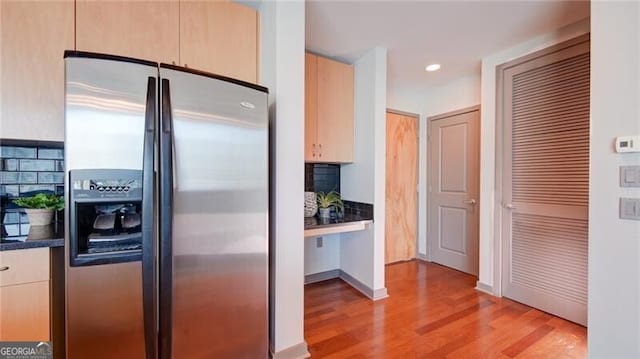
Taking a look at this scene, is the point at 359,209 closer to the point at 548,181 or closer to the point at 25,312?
the point at 548,181

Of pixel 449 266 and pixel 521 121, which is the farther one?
pixel 449 266

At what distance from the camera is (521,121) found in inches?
103

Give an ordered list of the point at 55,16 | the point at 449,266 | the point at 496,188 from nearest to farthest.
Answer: the point at 55,16
the point at 496,188
the point at 449,266

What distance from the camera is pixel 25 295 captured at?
1.22 metres

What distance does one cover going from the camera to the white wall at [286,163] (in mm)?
1752

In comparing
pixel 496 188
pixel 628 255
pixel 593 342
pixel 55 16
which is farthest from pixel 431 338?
pixel 55 16

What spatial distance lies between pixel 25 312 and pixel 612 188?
9.16 feet

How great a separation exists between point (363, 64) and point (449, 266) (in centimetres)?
274

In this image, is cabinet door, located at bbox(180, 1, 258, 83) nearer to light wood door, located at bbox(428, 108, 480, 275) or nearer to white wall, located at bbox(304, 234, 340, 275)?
white wall, located at bbox(304, 234, 340, 275)

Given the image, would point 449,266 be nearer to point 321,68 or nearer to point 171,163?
point 321,68

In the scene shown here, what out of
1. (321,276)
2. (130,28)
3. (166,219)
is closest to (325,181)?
(321,276)

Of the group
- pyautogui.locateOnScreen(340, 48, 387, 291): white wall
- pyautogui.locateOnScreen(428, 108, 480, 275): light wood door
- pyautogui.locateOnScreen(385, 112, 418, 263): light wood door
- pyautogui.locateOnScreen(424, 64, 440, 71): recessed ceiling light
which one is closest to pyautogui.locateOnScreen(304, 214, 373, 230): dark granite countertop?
pyautogui.locateOnScreen(340, 48, 387, 291): white wall

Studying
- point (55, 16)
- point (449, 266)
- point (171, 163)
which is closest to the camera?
point (171, 163)

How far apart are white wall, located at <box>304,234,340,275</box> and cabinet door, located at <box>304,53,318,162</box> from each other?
103 cm
